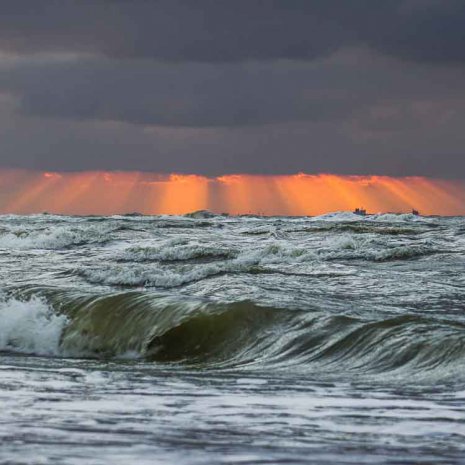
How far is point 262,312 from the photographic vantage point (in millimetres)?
16469

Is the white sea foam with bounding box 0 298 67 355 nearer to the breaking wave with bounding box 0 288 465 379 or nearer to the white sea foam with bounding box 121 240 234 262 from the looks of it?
the breaking wave with bounding box 0 288 465 379

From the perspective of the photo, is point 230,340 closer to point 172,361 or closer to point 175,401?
point 172,361

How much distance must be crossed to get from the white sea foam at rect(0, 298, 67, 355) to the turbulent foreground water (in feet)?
0.11

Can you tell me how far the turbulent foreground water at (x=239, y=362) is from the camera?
26.5ft

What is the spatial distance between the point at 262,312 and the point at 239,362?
2225 mm

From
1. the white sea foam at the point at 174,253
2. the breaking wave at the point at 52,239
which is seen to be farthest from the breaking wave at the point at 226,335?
the breaking wave at the point at 52,239

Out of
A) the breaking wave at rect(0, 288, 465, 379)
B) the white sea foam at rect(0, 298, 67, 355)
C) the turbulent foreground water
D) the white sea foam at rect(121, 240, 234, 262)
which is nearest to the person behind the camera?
the turbulent foreground water

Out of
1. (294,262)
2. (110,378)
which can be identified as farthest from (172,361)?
(294,262)

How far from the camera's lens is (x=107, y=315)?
58.8 ft

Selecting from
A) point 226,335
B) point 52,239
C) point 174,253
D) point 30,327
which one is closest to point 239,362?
point 226,335

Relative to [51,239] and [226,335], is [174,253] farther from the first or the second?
[226,335]

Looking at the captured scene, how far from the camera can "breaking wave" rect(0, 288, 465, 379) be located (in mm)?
13328

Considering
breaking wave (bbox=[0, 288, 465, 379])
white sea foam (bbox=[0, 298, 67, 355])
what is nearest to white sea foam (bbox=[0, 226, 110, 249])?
breaking wave (bbox=[0, 288, 465, 379])

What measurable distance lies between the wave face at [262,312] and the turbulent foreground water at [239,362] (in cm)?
4
